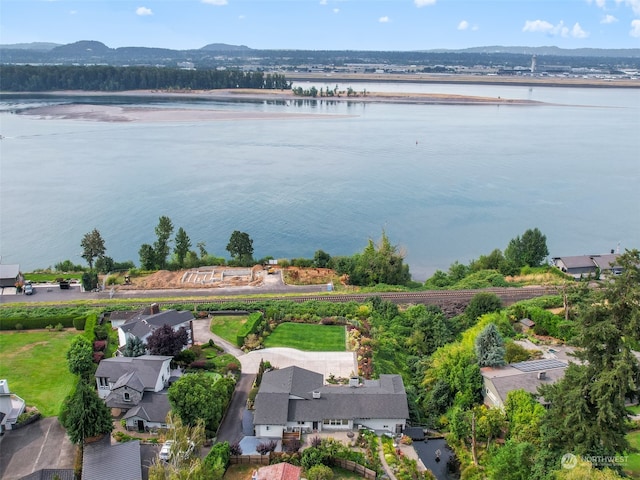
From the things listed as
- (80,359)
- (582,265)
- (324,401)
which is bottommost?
(324,401)

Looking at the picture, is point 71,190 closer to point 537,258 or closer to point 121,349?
point 121,349

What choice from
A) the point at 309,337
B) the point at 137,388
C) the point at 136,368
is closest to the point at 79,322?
the point at 136,368

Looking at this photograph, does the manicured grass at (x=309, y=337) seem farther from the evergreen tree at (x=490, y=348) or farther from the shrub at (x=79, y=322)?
the shrub at (x=79, y=322)

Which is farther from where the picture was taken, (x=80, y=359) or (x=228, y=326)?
(x=228, y=326)

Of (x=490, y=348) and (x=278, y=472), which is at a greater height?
(x=490, y=348)

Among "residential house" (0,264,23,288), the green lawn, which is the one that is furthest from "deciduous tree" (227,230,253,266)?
the green lawn

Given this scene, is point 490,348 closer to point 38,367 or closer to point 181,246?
point 38,367
